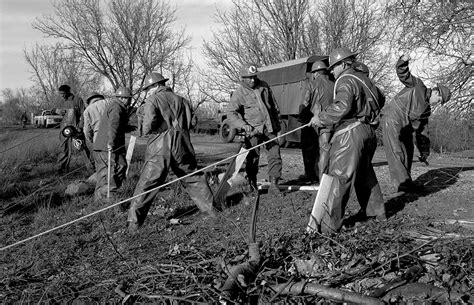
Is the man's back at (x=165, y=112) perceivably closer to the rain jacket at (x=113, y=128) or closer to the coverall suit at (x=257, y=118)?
the coverall suit at (x=257, y=118)

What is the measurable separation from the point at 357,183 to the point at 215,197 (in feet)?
7.04

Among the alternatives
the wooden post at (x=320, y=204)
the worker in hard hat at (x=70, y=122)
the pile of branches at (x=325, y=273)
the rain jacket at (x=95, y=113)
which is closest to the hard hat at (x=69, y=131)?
the worker in hard hat at (x=70, y=122)

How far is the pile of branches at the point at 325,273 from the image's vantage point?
3.29 metres

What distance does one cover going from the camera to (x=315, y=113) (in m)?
7.69

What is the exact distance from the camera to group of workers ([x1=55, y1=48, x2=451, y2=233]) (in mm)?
5145

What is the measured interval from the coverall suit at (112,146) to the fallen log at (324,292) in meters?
5.04

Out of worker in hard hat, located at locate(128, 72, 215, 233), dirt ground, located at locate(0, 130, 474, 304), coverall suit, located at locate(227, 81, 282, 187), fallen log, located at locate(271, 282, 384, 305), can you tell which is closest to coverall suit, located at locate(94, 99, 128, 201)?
dirt ground, located at locate(0, 130, 474, 304)

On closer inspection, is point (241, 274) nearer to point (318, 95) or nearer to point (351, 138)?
point (351, 138)

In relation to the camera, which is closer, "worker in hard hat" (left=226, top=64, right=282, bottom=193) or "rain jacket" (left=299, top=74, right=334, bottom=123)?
"worker in hard hat" (left=226, top=64, right=282, bottom=193)

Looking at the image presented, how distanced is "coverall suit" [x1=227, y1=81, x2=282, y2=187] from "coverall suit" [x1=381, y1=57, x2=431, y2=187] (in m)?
1.65

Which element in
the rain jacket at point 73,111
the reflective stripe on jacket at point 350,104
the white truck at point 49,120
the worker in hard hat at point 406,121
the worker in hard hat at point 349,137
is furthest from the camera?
the white truck at point 49,120

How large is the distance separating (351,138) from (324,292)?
2.21 metres

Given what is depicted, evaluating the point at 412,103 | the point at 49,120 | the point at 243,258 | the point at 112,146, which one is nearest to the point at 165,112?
the point at 112,146

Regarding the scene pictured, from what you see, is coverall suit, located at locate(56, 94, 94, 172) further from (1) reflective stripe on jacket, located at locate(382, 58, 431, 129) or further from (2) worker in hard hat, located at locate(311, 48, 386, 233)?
(2) worker in hard hat, located at locate(311, 48, 386, 233)
